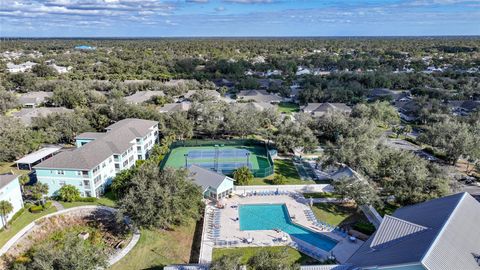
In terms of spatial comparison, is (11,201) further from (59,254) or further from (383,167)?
(383,167)

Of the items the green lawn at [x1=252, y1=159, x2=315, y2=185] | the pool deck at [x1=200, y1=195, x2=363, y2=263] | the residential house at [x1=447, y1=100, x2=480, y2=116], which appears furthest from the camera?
the residential house at [x1=447, y1=100, x2=480, y2=116]

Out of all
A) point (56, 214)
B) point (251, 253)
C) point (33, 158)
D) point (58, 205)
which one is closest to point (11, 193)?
point (58, 205)

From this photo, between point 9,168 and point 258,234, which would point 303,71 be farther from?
point 258,234

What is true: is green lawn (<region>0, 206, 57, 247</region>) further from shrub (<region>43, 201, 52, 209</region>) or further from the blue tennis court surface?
the blue tennis court surface

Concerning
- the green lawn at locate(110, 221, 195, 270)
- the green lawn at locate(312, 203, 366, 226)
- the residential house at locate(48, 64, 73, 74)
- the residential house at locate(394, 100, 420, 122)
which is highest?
the residential house at locate(48, 64, 73, 74)

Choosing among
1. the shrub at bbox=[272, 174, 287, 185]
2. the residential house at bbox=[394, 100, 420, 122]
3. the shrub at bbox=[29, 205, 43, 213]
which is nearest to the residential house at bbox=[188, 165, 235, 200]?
the shrub at bbox=[272, 174, 287, 185]

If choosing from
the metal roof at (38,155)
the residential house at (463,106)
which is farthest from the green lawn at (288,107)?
the metal roof at (38,155)

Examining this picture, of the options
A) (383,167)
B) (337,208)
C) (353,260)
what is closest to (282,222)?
(337,208)
